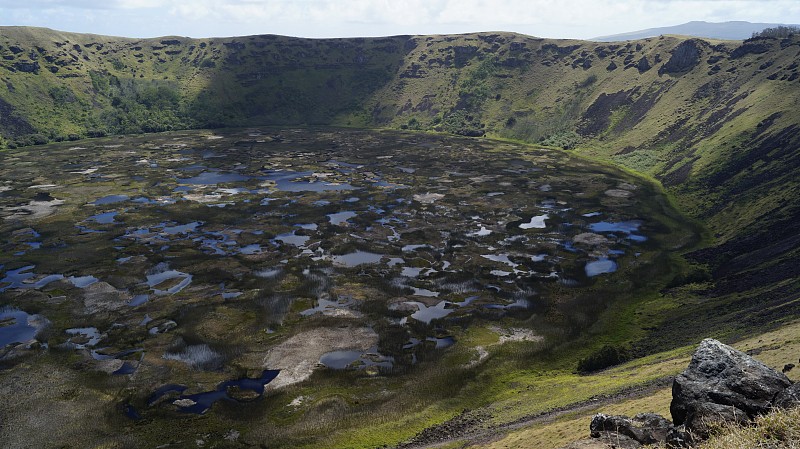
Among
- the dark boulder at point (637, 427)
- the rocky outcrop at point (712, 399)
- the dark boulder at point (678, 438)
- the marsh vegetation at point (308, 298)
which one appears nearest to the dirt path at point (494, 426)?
the marsh vegetation at point (308, 298)

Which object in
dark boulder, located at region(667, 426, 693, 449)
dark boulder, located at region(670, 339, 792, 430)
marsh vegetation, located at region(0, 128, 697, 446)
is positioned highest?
dark boulder, located at region(670, 339, 792, 430)

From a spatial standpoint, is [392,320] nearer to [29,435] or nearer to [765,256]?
[29,435]

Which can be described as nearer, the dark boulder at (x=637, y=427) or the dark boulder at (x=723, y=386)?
the dark boulder at (x=723, y=386)

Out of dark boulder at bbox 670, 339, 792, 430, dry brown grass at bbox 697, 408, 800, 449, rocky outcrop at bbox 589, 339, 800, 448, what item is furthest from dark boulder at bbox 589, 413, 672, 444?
dry brown grass at bbox 697, 408, 800, 449

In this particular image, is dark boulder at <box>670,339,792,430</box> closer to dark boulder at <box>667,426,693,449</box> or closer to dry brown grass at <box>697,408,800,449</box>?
dark boulder at <box>667,426,693,449</box>

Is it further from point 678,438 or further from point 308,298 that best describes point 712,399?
point 308,298

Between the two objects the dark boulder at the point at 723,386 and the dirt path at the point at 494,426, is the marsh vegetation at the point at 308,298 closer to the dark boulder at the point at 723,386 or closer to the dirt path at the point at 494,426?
the dirt path at the point at 494,426
